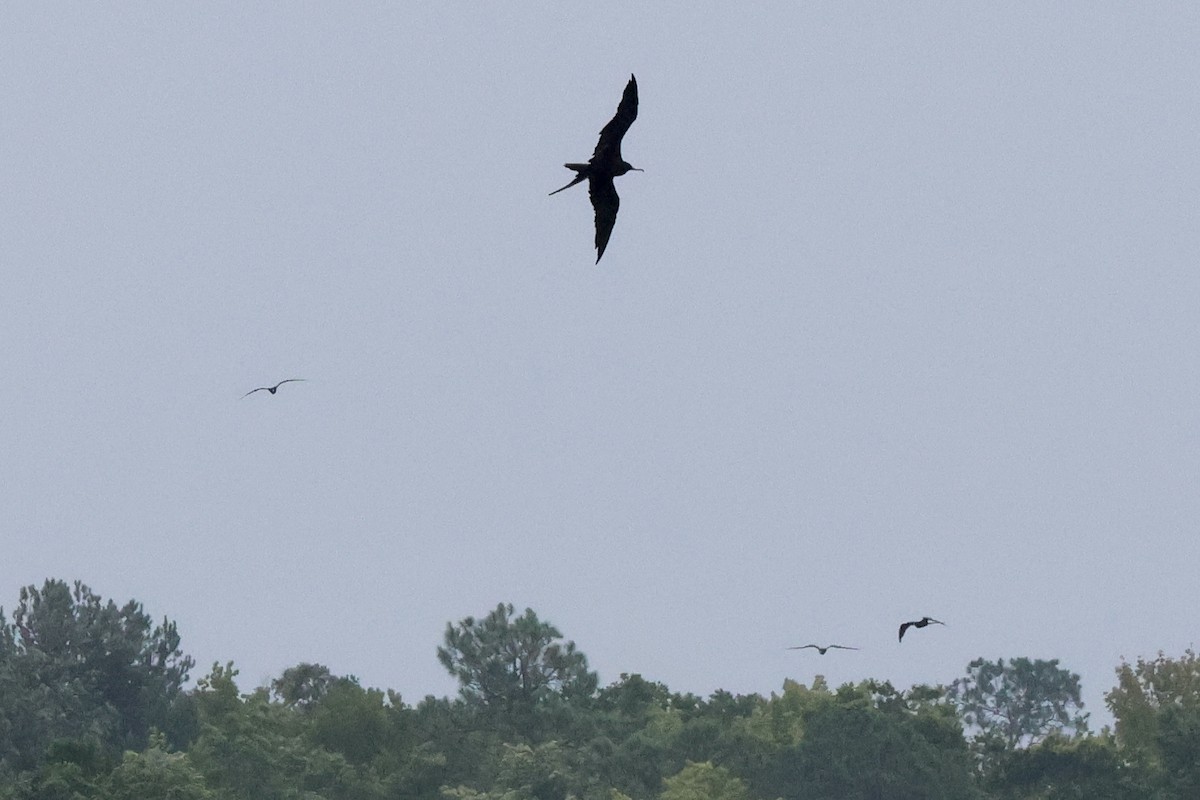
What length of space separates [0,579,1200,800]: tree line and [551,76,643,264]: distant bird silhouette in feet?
167

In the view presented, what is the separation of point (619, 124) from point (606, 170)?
31.3 inches

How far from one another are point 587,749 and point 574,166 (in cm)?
6335

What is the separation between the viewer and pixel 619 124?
2859 centimetres

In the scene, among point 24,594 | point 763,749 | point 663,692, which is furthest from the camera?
point 24,594

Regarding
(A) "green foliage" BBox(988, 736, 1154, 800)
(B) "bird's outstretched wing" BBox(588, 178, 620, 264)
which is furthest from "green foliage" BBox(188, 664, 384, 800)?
(B) "bird's outstretched wing" BBox(588, 178, 620, 264)

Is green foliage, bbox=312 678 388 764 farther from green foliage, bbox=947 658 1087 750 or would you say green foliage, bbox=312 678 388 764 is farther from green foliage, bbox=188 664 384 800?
green foliage, bbox=947 658 1087 750

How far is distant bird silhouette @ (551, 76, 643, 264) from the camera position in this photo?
93.7ft

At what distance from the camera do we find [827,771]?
305 feet

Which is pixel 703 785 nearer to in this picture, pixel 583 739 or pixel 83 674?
pixel 583 739

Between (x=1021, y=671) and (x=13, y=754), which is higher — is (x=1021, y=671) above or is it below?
above

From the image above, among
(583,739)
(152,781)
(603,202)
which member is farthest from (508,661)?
(603,202)

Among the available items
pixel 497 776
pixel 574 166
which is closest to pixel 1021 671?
pixel 497 776

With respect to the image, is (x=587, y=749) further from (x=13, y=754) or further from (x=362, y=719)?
(x=13, y=754)

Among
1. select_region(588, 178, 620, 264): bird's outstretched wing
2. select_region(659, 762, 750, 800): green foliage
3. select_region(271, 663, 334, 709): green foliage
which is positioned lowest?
select_region(588, 178, 620, 264): bird's outstretched wing
